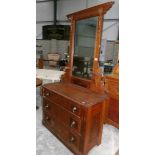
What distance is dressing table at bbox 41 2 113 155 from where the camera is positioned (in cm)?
184

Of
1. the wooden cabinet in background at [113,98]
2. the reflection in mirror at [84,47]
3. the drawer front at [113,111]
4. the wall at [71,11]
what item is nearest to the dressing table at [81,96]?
the reflection in mirror at [84,47]

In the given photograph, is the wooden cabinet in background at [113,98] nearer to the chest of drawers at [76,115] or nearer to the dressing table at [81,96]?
the dressing table at [81,96]

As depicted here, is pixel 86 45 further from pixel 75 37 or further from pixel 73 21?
pixel 73 21

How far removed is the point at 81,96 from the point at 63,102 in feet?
0.80

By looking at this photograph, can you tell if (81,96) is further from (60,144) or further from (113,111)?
(113,111)

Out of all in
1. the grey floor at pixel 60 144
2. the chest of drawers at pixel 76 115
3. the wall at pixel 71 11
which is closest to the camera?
the chest of drawers at pixel 76 115

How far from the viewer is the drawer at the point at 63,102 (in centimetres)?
183

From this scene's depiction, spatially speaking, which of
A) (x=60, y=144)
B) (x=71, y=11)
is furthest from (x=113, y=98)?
(x=71, y=11)

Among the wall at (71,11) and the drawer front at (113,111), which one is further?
the wall at (71,11)

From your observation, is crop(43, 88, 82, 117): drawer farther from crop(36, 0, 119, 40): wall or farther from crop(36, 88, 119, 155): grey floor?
crop(36, 0, 119, 40): wall

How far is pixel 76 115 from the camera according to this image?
185 centimetres
